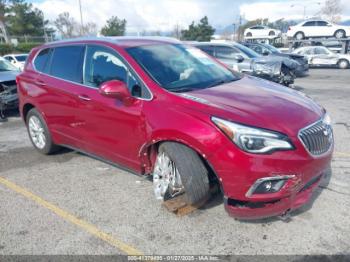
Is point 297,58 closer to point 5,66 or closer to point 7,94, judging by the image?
point 5,66

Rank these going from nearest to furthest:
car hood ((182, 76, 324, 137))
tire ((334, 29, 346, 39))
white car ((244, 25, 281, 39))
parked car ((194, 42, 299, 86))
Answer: car hood ((182, 76, 324, 137)), parked car ((194, 42, 299, 86)), tire ((334, 29, 346, 39)), white car ((244, 25, 281, 39))

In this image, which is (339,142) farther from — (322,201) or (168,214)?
(168,214)

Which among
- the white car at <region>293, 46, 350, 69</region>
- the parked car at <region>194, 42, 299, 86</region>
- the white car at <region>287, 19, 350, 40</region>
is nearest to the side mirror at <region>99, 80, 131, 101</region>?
the parked car at <region>194, 42, 299, 86</region>

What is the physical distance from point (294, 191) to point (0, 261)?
2.58 metres

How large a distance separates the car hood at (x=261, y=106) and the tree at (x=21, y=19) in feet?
172

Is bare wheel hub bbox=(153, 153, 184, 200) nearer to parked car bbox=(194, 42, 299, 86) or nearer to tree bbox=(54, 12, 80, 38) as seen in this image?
parked car bbox=(194, 42, 299, 86)

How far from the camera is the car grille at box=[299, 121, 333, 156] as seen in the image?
296 centimetres

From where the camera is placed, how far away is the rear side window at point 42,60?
499cm

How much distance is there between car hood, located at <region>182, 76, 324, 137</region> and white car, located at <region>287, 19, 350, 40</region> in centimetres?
2562

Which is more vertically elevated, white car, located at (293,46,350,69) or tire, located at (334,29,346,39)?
tire, located at (334,29,346,39)

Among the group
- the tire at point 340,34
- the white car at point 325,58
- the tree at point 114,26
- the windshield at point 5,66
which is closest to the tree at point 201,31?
the tree at point 114,26

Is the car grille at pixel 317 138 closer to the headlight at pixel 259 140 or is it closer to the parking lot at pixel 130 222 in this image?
the headlight at pixel 259 140

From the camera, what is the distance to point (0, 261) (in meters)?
2.89

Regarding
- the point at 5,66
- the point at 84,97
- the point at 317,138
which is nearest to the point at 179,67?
the point at 84,97
